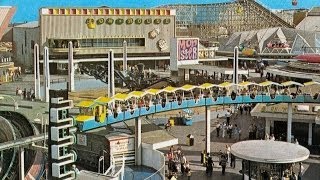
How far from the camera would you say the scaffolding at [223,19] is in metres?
87.0

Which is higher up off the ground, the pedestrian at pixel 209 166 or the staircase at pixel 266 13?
the staircase at pixel 266 13

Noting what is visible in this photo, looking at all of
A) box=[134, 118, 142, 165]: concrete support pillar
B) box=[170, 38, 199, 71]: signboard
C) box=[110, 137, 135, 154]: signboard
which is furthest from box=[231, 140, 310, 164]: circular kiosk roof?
box=[170, 38, 199, 71]: signboard

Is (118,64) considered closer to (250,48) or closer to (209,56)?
(209,56)

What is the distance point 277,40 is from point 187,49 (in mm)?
21829

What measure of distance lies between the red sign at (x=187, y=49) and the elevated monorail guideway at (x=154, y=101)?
1161 centimetres

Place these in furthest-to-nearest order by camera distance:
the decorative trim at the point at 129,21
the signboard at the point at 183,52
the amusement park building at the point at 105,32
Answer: the decorative trim at the point at 129,21 < the amusement park building at the point at 105,32 < the signboard at the point at 183,52

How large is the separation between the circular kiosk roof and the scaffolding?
191 ft

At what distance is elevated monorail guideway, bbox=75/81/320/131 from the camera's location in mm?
28703

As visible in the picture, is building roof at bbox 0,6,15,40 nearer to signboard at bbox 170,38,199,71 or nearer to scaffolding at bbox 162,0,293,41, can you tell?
signboard at bbox 170,38,199,71

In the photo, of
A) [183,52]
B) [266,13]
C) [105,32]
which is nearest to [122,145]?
[183,52]

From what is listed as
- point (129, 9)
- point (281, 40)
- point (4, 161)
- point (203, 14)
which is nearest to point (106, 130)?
point (4, 161)

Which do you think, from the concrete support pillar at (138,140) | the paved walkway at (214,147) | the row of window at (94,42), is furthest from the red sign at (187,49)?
the concrete support pillar at (138,140)

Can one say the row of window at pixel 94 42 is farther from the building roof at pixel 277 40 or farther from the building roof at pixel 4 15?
the building roof at pixel 277 40

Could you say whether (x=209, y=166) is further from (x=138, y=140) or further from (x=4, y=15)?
(x=4, y=15)
